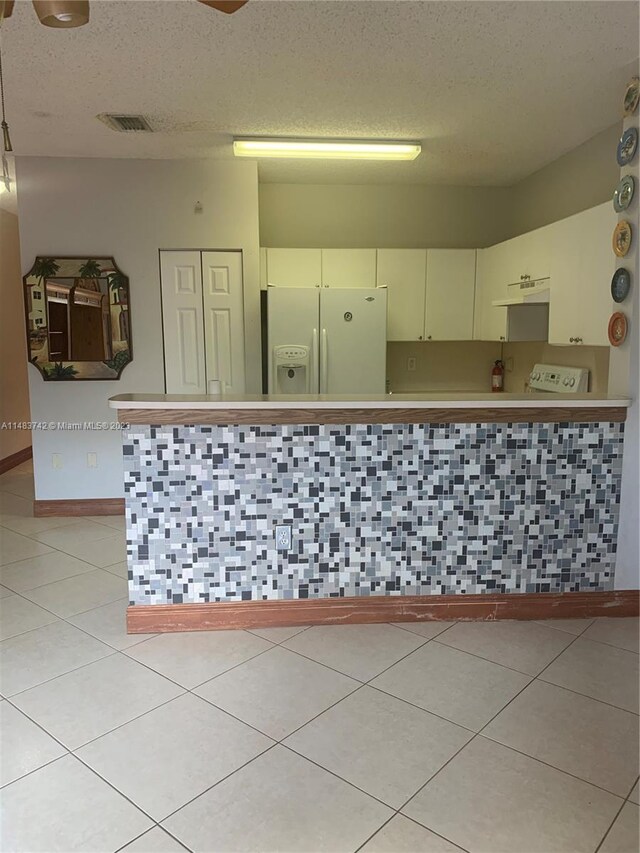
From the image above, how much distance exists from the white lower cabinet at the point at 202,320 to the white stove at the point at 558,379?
212 centimetres

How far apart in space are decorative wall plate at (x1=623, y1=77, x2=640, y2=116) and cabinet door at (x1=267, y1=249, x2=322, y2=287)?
2407 millimetres

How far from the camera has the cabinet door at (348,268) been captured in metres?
4.79


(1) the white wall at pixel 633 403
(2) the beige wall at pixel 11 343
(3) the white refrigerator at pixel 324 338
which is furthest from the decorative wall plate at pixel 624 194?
(2) the beige wall at pixel 11 343

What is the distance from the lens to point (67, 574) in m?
3.56

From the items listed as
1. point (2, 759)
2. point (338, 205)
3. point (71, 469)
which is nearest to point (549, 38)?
point (338, 205)

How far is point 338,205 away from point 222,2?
386cm

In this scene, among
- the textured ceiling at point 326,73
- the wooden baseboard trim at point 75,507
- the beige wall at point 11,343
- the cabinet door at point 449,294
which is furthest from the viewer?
the beige wall at point 11,343

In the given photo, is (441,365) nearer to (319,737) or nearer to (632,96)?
(632,96)

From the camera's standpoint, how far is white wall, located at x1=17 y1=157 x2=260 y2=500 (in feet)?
14.2

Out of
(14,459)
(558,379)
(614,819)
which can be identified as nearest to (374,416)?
(614,819)

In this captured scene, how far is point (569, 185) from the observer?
4098 mm

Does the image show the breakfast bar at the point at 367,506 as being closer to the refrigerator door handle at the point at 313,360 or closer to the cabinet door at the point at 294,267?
the refrigerator door handle at the point at 313,360

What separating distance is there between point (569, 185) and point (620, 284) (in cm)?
155

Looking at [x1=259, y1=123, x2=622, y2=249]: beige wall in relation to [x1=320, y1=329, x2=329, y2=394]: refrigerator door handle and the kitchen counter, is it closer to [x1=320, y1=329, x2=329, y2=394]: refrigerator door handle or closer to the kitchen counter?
[x1=320, y1=329, x2=329, y2=394]: refrigerator door handle
